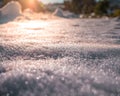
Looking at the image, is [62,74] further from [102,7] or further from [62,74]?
[102,7]

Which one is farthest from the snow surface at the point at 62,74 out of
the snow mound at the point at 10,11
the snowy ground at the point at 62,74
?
the snow mound at the point at 10,11

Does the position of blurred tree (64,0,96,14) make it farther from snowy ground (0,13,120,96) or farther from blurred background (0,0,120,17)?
snowy ground (0,13,120,96)

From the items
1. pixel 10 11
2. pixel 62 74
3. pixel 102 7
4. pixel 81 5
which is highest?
pixel 62 74

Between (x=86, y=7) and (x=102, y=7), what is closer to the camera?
(x=102, y=7)

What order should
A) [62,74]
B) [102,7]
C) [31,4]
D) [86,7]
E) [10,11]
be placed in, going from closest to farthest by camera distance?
[62,74] → [10,11] → [31,4] → [102,7] → [86,7]

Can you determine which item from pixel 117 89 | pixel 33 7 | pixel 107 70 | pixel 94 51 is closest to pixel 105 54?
pixel 94 51

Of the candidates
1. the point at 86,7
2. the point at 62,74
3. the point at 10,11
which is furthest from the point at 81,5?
the point at 62,74

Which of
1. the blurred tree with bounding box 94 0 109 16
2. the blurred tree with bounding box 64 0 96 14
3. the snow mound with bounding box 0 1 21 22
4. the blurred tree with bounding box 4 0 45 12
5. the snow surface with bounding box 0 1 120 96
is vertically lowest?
the blurred tree with bounding box 64 0 96 14

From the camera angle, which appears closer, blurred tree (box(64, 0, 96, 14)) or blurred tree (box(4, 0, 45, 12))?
blurred tree (box(4, 0, 45, 12))

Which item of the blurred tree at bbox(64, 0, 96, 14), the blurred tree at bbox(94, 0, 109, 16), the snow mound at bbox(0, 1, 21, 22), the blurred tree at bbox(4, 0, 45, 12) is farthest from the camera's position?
the blurred tree at bbox(64, 0, 96, 14)

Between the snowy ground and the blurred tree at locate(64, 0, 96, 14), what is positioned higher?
the snowy ground

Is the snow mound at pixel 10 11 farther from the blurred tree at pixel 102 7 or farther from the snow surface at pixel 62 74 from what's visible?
the blurred tree at pixel 102 7

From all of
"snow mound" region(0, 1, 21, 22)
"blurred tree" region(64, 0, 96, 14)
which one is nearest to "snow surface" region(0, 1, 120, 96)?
"snow mound" region(0, 1, 21, 22)
